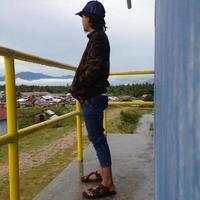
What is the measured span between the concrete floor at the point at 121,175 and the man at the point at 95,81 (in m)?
0.14

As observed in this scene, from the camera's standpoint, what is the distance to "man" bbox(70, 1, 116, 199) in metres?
2.26

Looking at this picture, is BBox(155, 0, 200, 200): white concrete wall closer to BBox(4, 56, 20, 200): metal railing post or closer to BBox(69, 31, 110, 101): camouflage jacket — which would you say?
BBox(4, 56, 20, 200): metal railing post

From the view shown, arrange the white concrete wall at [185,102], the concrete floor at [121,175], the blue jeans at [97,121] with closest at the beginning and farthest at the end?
the white concrete wall at [185,102], the blue jeans at [97,121], the concrete floor at [121,175]

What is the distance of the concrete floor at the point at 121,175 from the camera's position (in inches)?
98.0

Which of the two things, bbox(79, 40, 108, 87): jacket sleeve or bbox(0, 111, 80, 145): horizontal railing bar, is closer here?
bbox(0, 111, 80, 145): horizontal railing bar

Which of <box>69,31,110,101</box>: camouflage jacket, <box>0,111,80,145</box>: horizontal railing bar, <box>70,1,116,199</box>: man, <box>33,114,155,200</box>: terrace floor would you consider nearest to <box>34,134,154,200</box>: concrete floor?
<box>33,114,155,200</box>: terrace floor

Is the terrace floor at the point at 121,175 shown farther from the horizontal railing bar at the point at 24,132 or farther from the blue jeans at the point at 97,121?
the horizontal railing bar at the point at 24,132

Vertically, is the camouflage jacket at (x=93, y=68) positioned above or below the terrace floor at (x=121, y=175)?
above

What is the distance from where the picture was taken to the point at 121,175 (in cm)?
294

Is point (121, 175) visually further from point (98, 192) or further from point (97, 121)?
point (97, 121)

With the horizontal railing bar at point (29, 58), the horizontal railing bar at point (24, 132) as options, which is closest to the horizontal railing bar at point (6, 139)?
the horizontal railing bar at point (24, 132)

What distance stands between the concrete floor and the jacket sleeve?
719mm

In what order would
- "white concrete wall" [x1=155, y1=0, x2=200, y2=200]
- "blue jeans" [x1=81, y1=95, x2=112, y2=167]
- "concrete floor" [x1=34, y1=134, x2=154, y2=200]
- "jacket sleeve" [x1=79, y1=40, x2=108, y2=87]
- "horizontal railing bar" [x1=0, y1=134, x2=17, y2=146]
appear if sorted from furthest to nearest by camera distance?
"concrete floor" [x1=34, y1=134, x2=154, y2=200]
"blue jeans" [x1=81, y1=95, x2=112, y2=167]
"jacket sleeve" [x1=79, y1=40, x2=108, y2=87]
"horizontal railing bar" [x1=0, y1=134, x2=17, y2=146]
"white concrete wall" [x1=155, y1=0, x2=200, y2=200]

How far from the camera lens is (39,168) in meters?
4.48
